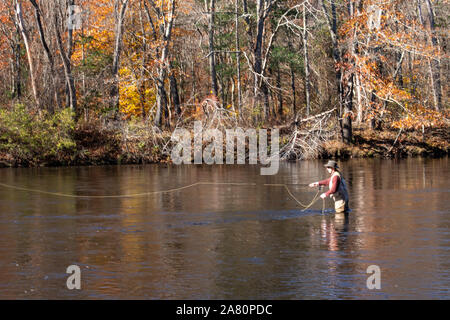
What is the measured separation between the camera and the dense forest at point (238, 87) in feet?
137

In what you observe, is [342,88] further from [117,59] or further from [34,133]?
[34,133]

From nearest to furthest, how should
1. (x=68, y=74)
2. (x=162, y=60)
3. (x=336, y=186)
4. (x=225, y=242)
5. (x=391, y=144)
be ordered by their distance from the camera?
(x=225, y=242) < (x=336, y=186) < (x=68, y=74) < (x=391, y=144) < (x=162, y=60)

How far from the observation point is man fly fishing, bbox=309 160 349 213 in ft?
64.5

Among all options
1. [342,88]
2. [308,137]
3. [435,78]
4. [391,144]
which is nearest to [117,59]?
[308,137]

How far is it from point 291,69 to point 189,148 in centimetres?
1363

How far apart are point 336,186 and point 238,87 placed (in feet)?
95.0

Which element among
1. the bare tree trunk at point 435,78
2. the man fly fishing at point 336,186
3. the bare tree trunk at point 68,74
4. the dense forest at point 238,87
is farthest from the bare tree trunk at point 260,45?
the man fly fishing at point 336,186

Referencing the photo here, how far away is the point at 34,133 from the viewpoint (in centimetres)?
4138

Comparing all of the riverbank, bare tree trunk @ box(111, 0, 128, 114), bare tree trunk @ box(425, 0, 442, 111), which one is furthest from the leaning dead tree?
bare tree trunk @ box(111, 0, 128, 114)

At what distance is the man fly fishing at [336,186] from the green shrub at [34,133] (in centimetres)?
2408

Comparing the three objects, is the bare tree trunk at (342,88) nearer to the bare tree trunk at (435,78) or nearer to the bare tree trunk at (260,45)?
the bare tree trunk at (260,45)

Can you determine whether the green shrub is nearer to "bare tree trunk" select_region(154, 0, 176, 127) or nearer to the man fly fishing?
"bare tree trunk" select_region(154, 0, 176, 127)

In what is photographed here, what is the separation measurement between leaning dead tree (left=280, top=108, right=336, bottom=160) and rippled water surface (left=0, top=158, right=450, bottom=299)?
11794mm
